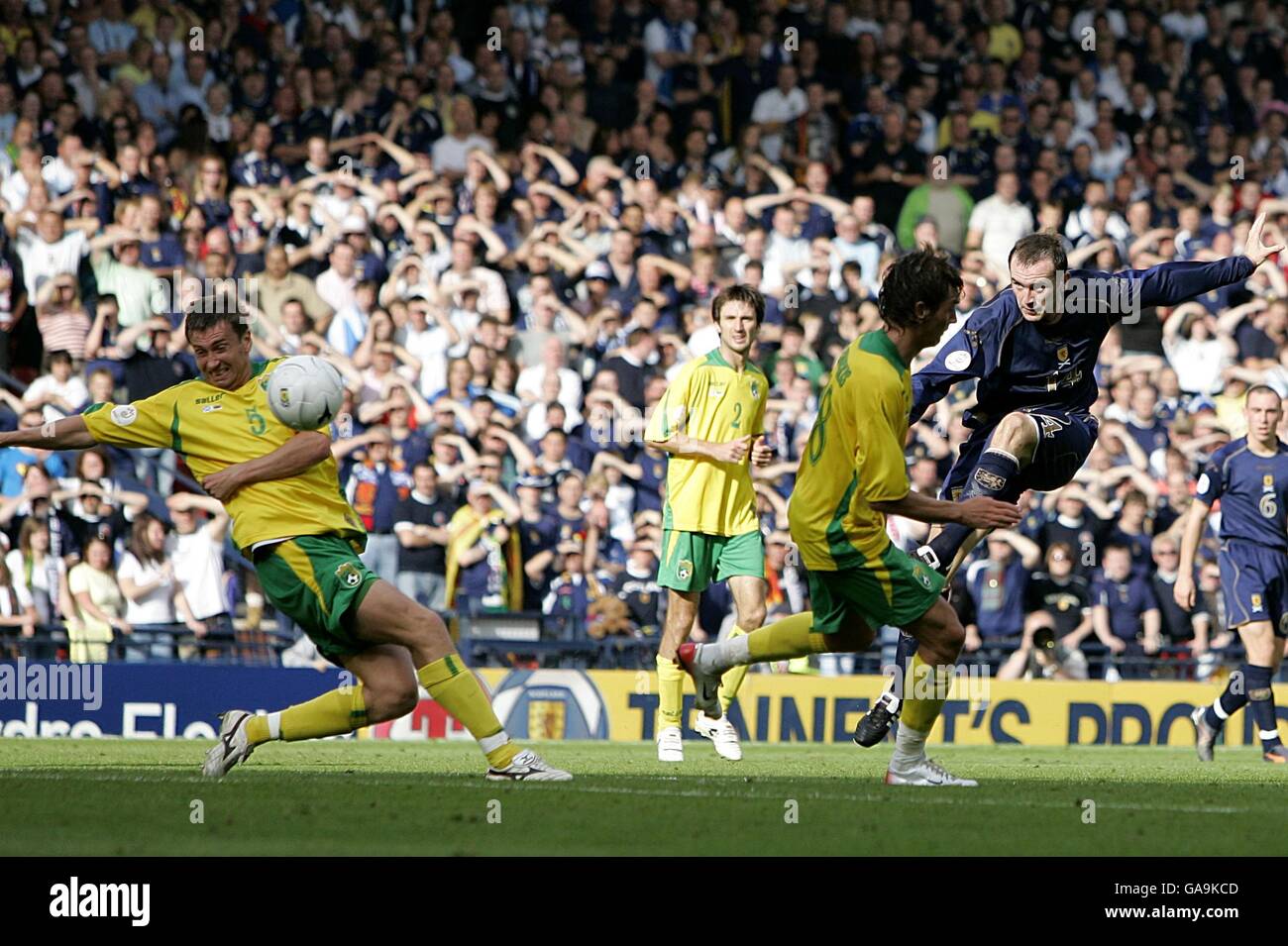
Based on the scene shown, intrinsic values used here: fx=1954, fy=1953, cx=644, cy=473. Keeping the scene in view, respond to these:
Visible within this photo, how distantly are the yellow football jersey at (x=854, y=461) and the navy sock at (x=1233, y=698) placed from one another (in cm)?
594

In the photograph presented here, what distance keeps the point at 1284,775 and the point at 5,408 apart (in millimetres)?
11357

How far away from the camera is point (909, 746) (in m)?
9.30

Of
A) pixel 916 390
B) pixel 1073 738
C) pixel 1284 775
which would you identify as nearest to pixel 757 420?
pixel 916 390

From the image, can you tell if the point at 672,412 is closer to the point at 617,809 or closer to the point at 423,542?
the point at 617,809

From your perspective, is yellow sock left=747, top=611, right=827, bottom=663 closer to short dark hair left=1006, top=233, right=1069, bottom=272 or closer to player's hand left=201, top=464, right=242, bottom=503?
short dark hair left=1006, top=233, right=1069, bottom=272

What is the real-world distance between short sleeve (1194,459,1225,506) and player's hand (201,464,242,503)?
7845 millimetres

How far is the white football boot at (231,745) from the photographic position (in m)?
9.20

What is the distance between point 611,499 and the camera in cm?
1828

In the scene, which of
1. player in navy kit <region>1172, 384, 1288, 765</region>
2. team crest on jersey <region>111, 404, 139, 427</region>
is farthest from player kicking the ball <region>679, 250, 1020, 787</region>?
player in navy kit <region>1172, 384, 1288, 765</region>

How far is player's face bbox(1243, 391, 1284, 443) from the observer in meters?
13.9

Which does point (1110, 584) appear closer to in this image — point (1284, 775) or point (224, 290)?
point (1284, 775)

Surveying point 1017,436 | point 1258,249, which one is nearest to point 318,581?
point 1017,436

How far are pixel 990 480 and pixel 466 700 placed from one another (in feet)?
10.4

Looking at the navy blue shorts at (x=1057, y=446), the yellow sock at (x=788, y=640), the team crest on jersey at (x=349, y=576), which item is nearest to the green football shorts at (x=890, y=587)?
the yellow sock at (x=788, y=640)
